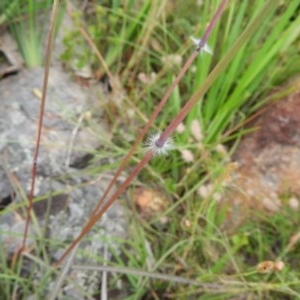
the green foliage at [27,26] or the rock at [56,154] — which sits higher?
the green foliage at [27,26]

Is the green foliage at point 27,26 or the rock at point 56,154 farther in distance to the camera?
the green foliage at point 27,26

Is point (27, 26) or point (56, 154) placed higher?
point (27, 26)

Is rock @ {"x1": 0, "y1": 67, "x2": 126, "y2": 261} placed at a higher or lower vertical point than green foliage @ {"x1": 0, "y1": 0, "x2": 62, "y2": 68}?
lower

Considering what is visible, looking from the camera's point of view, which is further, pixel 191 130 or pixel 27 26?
pixel 27 26

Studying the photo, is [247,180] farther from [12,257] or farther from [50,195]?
Answer: [12,257]

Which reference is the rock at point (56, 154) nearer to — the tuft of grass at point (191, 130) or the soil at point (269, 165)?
the tuft of grass at point (191, 130)

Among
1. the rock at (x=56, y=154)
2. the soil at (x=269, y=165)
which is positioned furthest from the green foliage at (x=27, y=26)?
the soil at (x=269, y=165)

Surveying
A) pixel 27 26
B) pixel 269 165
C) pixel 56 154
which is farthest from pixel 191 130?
pixel 27 26

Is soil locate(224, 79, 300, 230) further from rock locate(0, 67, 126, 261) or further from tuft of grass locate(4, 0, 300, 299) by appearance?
rock locate(0, 67, 126, 261)

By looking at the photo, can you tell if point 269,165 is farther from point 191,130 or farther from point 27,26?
point 27,26

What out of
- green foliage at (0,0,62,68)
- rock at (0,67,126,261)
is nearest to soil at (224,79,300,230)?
rock at (0,67,126,261)

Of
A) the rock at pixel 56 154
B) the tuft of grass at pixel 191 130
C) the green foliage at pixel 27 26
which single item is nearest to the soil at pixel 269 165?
the tuft of grass at pixel 191 130
